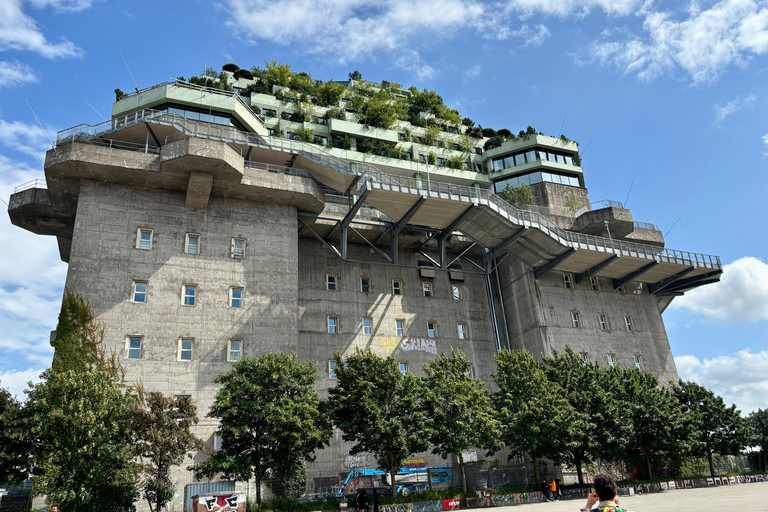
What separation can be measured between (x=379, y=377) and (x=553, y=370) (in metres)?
15.8

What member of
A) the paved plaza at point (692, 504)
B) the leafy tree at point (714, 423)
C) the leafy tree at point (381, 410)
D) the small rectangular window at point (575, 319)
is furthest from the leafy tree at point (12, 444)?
the leafy tree at point (714, 423)

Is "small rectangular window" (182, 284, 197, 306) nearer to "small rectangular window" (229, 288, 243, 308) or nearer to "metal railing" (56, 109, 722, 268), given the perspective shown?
"small rectangular window" (229, 288, 243, 308)

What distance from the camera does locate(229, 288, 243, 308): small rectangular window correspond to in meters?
40.8

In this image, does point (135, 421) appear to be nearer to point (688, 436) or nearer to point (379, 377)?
point (379, 377)

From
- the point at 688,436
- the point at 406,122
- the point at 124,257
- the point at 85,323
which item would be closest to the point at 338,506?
the point at 85,323

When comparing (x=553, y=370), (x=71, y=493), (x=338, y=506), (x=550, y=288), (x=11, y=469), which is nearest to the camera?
(x=71, y=493)

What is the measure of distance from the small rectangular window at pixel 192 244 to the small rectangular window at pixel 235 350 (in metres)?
7.33

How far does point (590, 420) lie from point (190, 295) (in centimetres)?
2989

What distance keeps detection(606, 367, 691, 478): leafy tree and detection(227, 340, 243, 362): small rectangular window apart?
27.8 metres

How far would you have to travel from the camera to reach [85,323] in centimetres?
3597

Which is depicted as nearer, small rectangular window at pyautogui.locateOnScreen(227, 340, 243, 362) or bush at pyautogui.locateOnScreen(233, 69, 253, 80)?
small rectangular window at pyautogui.locateOnScreen(227, 340, 243, 362)

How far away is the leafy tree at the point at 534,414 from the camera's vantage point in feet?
124

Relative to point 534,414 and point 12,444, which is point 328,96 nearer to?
point 534,414

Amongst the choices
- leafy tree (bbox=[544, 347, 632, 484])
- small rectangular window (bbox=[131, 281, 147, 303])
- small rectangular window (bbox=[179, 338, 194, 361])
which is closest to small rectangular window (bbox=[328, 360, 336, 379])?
small rectangular window (bbox=[179, 338, 194, 361])
